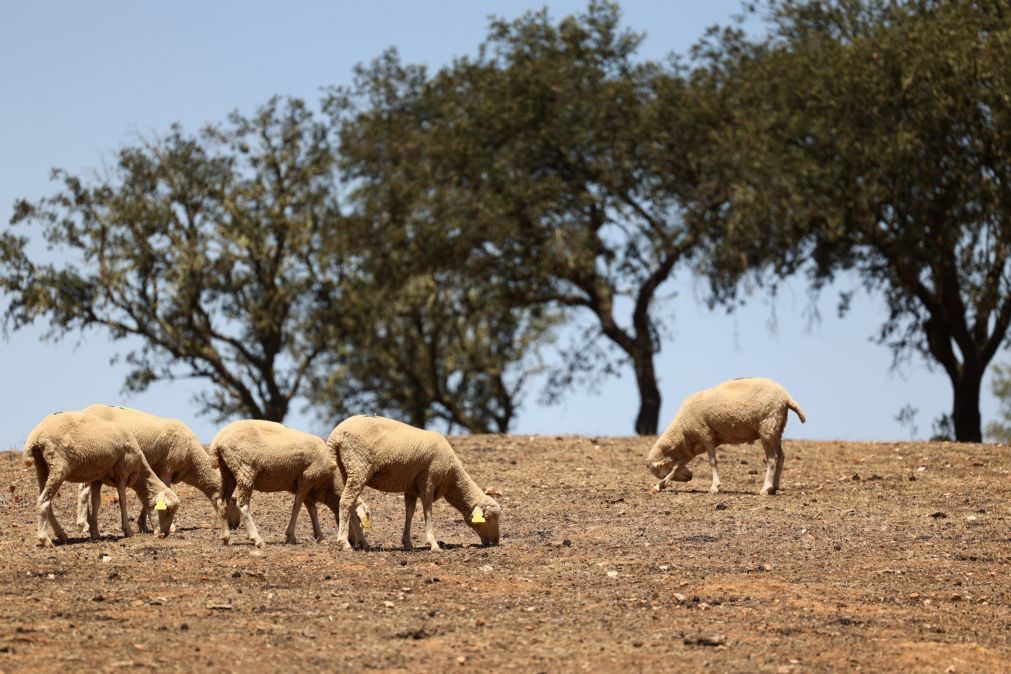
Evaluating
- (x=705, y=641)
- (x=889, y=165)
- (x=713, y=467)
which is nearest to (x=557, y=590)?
(x=705, y=641)

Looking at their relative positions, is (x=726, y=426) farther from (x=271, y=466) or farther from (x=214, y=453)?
(x=214, y=453)

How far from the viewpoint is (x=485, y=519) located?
16.4 meters

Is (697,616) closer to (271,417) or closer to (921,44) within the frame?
(921,44)

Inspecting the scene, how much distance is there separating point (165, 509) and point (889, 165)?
20.2 m

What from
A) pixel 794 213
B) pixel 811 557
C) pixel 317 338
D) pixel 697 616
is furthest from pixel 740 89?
pixel 697 616

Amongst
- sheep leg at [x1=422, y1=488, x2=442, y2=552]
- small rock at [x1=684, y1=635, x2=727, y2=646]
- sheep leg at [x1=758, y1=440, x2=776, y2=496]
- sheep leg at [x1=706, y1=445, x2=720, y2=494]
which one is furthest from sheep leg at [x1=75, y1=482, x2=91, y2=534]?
sheep leg at [x1=758, y1=440, x2=776, y2=496]

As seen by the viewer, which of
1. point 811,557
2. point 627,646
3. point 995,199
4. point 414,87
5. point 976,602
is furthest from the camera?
point 414,87

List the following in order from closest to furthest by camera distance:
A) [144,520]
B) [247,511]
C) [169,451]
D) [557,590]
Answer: [557,590]
[247,511]
[169,451]
[144,520]

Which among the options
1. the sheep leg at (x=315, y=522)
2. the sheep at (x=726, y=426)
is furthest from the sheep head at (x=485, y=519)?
the sheep at (x=726, y=426)

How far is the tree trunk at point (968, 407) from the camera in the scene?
34.2 m

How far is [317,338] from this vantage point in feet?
139

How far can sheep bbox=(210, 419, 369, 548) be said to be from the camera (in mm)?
15742

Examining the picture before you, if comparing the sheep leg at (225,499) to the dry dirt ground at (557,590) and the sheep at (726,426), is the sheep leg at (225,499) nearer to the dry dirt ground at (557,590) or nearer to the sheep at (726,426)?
the dry dirt ground at (557,590)

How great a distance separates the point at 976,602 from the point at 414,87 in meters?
29.3
